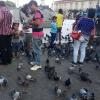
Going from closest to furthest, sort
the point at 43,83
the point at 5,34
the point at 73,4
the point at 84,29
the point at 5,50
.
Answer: the point at 43,83 < the point at 5,34 < the point at 5,50 < the point at 84,29 < the point at 73,4

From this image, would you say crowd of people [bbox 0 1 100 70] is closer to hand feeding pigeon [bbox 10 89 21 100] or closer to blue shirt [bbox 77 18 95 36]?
blue shirt [bbox 77 18 95 36]

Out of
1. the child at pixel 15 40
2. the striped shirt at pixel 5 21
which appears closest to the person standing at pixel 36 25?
the striped shirt at pixel 5 21

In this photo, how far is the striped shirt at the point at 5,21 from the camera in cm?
1065

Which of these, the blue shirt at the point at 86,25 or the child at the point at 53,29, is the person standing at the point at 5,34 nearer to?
the blue shirt at the point at 86,25

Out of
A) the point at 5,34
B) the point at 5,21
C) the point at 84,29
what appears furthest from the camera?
the point at 84,29

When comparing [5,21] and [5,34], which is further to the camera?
[5,34]

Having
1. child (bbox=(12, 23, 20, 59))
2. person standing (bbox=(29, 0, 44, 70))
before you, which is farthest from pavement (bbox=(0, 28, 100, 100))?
person standing (bbox=(29, 0, 44, 70))

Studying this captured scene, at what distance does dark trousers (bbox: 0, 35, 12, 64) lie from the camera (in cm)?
1121

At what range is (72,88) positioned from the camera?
372 inches

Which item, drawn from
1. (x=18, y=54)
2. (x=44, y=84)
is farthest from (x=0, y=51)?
(x=44, y=84)

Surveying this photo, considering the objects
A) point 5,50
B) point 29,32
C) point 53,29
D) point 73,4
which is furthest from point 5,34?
point 73,4

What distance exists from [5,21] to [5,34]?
1.62ft

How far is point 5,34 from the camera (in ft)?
36.3

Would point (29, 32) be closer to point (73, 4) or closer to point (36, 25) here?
point (36, 25)
